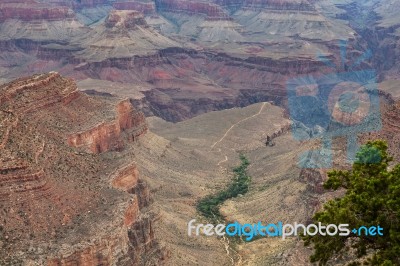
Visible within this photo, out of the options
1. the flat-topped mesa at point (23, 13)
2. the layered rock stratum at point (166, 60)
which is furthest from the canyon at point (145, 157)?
the flat-topped mesa at point (23, 13)

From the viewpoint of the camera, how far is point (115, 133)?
67250 mm

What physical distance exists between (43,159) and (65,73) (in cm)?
11046

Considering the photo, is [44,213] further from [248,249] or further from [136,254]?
[248,249]

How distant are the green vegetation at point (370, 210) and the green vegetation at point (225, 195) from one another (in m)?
39.0

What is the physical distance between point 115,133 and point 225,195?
1640 cm

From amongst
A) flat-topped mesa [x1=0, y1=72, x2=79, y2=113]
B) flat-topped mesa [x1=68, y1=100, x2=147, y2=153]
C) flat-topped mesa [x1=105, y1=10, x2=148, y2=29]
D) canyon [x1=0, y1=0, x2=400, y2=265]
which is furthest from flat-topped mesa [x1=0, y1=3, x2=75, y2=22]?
flat-topped mesa [x1=0, y1=72, x2=79, y2=113]

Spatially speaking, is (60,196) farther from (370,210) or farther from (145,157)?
(145,157)

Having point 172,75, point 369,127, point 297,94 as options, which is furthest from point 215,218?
point 172,75

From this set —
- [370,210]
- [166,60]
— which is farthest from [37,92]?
[166,60]

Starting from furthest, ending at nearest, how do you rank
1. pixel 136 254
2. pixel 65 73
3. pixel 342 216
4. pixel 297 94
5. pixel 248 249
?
pixel 65 73 → pixel 297 94 → pixel 248 249 → pixel 136 254 → pixel 342 216

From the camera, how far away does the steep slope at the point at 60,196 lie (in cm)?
3572

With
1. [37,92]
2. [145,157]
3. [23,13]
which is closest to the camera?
[37,92]

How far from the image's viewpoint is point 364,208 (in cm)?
2262

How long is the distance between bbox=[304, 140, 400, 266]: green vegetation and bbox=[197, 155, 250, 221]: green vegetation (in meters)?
39.0
